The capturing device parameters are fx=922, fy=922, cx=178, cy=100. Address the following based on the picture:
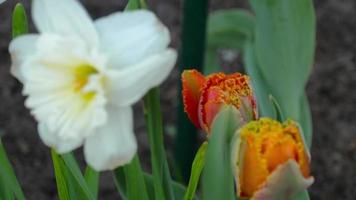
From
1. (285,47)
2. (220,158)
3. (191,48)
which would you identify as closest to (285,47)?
(285,47)

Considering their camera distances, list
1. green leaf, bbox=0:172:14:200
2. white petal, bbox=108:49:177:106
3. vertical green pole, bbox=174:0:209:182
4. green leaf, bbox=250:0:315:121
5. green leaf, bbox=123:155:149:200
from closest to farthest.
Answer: white petal, bbox=108:49:177:106
green leaf, bbox=123:155:149:200
green leaf, bbox=0:172:14:200
green leaf, bbox=250:0:315:121
vertical green pole, bbox=174:0:209:182

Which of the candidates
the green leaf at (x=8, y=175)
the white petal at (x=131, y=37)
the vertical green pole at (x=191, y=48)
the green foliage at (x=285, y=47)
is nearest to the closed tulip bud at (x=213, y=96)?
the white petal at (x=131, y=37)

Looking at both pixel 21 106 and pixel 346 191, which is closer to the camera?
pixel 346 191

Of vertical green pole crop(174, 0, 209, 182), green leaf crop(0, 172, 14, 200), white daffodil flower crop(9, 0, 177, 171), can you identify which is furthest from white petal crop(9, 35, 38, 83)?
vertical green pole crop(174, 0, 209, 182)

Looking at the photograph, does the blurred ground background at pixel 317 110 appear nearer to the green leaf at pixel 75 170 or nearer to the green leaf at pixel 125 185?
the green leaf at pixel 125 185

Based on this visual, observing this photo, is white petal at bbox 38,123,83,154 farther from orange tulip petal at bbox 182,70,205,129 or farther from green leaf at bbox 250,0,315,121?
green leaf at bbox 250,0,315,121

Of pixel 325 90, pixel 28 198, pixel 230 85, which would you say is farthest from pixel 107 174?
pixel 230 85

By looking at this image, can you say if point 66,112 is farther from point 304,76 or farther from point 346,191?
point 346,191
